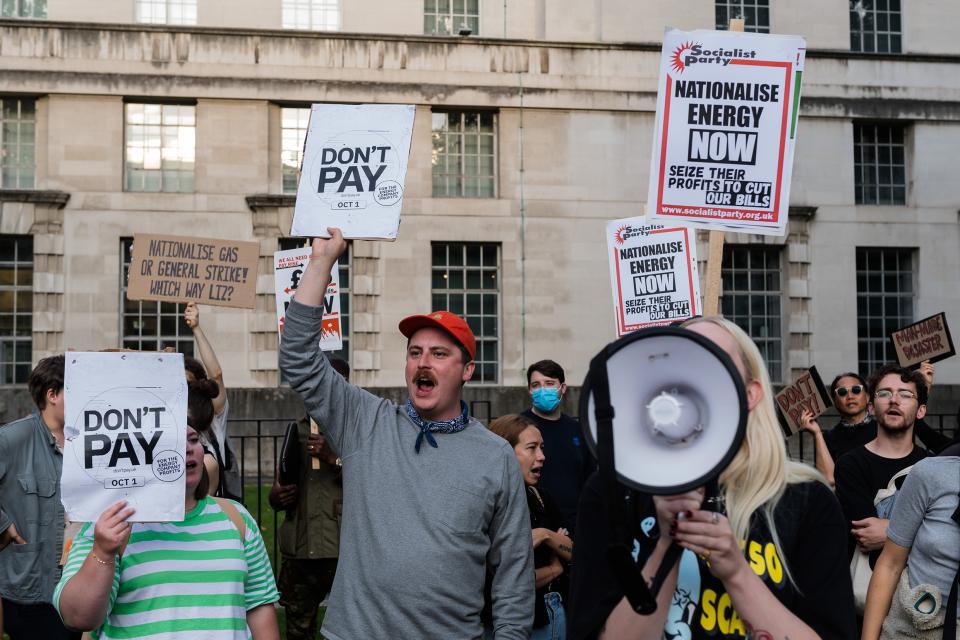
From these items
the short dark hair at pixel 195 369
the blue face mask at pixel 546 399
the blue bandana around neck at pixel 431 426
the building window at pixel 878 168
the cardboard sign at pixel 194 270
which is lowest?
the blue face mask at pixel 546 399

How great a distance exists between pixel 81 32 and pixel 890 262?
17250 mm

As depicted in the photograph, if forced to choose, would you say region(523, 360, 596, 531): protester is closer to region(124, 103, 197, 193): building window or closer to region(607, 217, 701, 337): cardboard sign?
region(607, 217, 701, 337): cardboard sign

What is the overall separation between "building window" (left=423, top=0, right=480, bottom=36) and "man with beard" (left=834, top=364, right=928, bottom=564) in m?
17.6

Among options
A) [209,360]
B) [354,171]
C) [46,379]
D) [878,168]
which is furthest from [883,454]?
[878,168]

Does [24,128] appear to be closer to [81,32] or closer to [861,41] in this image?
[81,32]

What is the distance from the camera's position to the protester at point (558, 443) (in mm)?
7422

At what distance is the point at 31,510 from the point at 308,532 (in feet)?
6.93

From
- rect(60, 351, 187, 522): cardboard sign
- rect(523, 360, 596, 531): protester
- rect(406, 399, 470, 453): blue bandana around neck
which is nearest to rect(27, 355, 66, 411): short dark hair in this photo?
rect(60, 351, 187, 522): cardboard sign

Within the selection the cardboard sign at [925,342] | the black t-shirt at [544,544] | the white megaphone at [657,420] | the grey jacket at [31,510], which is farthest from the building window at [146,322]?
the white megaphone at [657,420]

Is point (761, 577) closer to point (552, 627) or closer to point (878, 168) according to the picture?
point (552, 627)

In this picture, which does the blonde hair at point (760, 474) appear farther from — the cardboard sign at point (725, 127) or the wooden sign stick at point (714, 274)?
the cardboard sign at point (725, 127)

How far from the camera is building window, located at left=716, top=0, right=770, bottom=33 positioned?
23344 mm

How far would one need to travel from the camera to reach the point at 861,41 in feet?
77.9

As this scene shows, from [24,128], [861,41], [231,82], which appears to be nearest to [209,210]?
[231,82]
